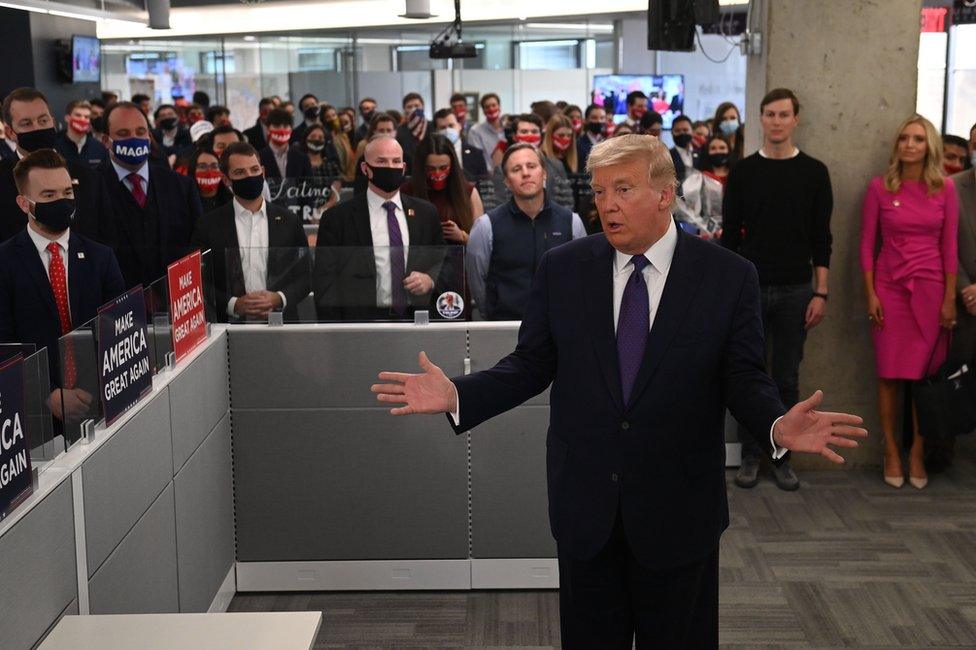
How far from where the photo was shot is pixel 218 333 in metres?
4.18

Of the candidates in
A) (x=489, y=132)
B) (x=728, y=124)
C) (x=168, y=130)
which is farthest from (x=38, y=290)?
(x=168, y=130)

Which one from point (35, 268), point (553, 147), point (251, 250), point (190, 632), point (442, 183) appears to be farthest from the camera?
point (553, 147)

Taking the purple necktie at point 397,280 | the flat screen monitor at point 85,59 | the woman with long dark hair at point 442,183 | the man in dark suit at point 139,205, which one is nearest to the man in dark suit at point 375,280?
the purple necktie at point 397,280

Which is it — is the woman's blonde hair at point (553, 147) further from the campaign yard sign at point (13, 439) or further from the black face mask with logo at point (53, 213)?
the campaign yard sign at point (13, 439)

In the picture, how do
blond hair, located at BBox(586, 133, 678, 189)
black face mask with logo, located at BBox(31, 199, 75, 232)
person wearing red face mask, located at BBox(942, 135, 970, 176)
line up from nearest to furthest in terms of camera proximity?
blond hair, located at BBox(586, 133, 678, 189)
black face mask with logo, located at BBox(31, 199, 75, 232)
person wearing red face mask, located at BBox(942, 135, 970, 176)

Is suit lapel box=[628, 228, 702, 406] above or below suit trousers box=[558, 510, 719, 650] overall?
above

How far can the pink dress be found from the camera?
17.7ft

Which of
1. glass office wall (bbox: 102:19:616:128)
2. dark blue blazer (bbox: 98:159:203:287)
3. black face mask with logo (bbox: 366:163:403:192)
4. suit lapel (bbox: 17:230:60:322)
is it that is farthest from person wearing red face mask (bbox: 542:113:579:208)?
glass office wall (bbox: 102:19:616:128)

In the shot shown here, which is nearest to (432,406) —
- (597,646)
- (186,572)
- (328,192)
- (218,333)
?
(597,646)

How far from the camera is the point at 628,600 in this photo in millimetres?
2674

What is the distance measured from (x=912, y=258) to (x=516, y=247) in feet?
6.87

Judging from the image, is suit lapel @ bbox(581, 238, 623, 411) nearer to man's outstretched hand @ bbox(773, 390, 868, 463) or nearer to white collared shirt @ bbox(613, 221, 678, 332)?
white collared shirt @ bbox(613, 221, 678, 332)

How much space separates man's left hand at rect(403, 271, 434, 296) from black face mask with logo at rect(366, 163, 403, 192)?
680 millimetres

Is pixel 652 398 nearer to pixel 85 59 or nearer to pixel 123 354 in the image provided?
pixel 123 354
